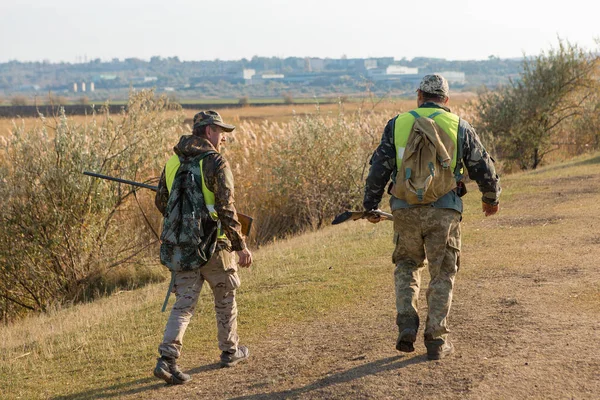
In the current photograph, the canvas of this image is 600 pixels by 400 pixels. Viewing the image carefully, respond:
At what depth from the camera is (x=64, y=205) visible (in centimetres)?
1311

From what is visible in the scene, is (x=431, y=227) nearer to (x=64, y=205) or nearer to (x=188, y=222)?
(x=188, y=222)

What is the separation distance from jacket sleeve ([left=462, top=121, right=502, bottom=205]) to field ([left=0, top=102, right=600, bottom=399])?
128 cm

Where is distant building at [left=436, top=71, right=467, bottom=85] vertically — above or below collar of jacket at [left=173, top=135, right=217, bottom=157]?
below

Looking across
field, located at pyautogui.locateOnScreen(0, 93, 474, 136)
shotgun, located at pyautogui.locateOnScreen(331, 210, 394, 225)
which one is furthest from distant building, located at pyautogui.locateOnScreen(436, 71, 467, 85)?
shotgun, located at pyautogui.locateOnScreen(331, 210, 394, 225)

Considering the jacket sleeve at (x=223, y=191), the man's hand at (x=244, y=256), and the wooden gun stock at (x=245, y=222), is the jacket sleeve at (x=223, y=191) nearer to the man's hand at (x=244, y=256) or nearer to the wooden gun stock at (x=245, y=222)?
the man's hand at (x=244, y=256)

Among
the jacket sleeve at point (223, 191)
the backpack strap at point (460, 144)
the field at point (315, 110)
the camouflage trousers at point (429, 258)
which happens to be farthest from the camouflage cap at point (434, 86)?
the field at point (315, 110)

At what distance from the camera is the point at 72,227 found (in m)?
13.3

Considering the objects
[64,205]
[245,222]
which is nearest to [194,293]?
[245,222]

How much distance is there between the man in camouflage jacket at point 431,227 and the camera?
6242mm

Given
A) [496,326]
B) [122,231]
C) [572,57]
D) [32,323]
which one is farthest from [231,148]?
[572,57]

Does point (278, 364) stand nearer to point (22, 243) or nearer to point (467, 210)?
point (22, 243)

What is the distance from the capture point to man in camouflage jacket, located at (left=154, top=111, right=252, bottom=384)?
20.3 feet

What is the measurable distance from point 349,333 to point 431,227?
5.84 feet

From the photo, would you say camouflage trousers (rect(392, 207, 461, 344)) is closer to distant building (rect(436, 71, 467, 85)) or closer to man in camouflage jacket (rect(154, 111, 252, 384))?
man in camouflage jacket (rect(154, 111, 252, 384))
